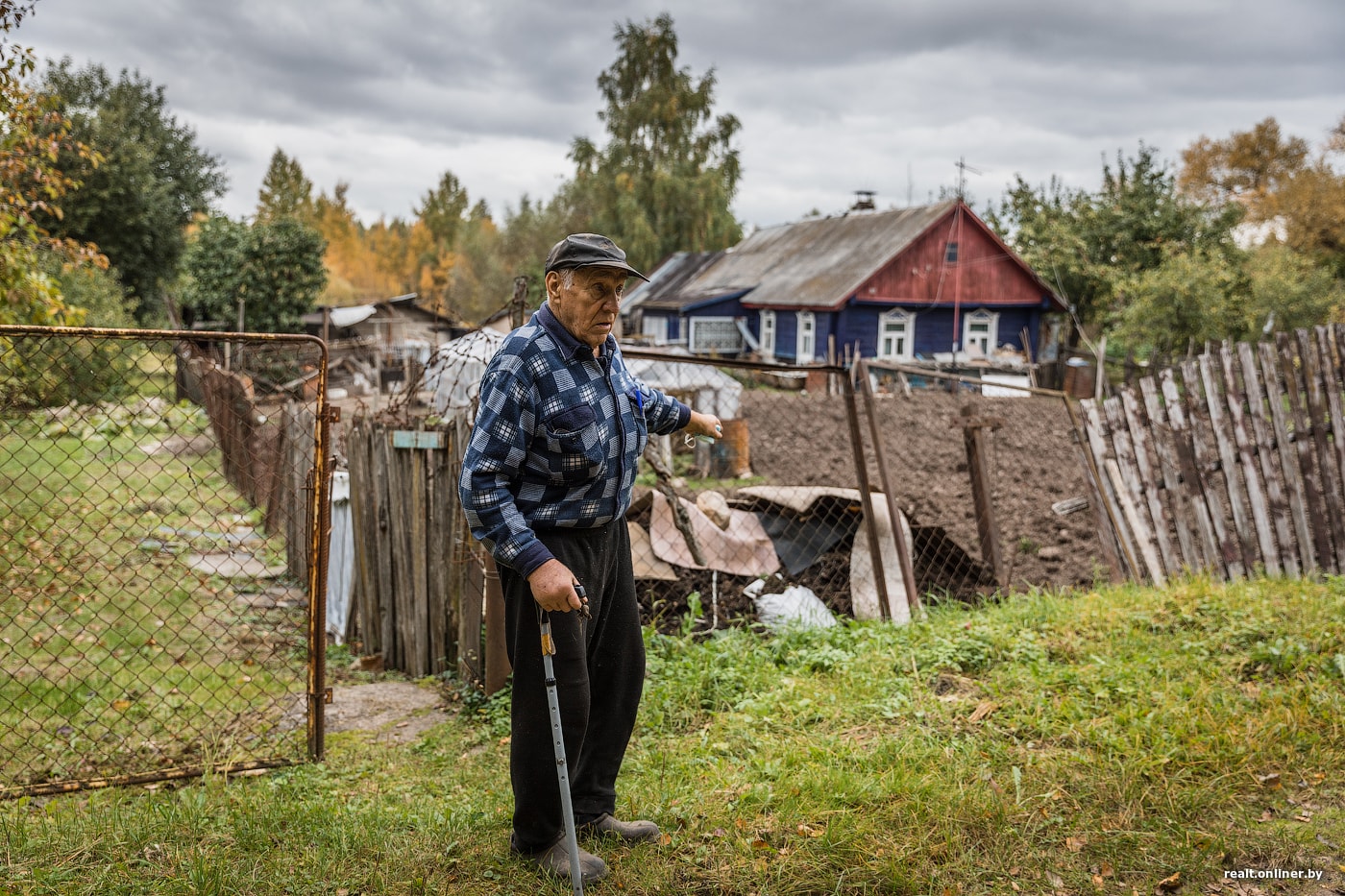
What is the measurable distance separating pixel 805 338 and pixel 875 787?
25025 millimetres

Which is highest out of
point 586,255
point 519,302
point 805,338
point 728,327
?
point 728,327

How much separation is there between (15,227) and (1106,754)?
6687 mm

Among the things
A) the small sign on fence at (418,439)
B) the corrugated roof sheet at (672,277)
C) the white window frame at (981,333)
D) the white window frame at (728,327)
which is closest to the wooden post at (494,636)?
the small sign on fence at (418,439)

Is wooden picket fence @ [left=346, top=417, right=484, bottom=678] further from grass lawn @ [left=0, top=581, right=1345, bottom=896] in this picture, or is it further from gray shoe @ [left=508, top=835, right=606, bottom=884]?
gray shoe @ [left=508, top=835, right=606, bottom=884]

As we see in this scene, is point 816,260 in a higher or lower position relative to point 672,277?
lower

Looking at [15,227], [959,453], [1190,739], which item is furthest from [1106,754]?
[959,453]

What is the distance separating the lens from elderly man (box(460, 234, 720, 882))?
8.14ft

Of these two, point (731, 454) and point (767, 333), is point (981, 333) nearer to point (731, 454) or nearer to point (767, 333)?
point (767, 333)

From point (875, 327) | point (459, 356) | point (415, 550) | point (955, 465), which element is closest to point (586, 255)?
point (415, 550)

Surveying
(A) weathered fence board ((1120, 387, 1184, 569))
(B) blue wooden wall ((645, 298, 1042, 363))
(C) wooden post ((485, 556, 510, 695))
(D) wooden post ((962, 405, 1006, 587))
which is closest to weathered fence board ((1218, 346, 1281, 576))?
(A) weathered fence board ((1120, 387, 1184, 569))

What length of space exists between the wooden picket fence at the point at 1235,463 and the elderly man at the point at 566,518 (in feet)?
14.4

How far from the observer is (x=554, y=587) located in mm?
2396

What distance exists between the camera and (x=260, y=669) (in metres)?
5.39

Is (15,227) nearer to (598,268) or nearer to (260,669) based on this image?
(260,669)
